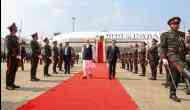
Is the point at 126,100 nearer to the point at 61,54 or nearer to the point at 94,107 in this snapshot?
the point at 94,107

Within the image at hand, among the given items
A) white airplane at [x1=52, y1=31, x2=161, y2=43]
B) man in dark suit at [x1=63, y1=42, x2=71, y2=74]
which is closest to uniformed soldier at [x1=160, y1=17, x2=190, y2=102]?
man in dark suit at [x1=63, y1=42, x2=71, y2=74]

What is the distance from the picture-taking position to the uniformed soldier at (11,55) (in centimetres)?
1294

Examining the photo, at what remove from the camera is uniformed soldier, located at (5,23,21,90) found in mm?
12938

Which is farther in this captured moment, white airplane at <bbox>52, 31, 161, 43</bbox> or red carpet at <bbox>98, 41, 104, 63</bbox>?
white airplane at <bbox>52, 31, 161, 43</bbox>

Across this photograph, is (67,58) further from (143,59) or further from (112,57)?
(112,57)

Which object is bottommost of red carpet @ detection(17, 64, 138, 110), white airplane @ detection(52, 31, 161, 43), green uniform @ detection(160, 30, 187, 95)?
red carpet @ detection(17, 64, 138, 110)

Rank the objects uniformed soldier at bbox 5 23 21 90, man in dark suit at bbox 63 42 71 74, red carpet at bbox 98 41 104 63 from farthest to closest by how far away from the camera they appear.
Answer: red carpet at bbox 98 41 104 63 < man in dark suit at bbox 63 42 71 74 < uniformed soldier at bbox 5 23 21 90

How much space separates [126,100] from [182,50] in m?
1.77

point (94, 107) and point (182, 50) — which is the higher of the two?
point (182, 50)

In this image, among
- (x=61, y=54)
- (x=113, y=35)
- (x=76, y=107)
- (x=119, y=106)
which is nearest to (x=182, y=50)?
(x=119, y=106)

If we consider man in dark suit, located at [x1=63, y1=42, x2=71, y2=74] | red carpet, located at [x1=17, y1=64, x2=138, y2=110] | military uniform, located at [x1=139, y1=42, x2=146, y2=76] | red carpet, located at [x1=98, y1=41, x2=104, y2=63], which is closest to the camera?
red carpet, located at [x1=17, y1=64, x2=138, y2=110]

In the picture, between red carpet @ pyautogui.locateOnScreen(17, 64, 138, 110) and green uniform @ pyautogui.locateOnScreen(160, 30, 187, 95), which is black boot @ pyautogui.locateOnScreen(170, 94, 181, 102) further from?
red carpet @ pyautogui.locateOnScreen(17, 64, 138, 110)

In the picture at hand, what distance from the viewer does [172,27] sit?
422 inches

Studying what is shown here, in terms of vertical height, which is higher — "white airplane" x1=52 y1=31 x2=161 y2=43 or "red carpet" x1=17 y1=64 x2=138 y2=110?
"white airplane" x1=52 y1=31 x2=161 y2=43
